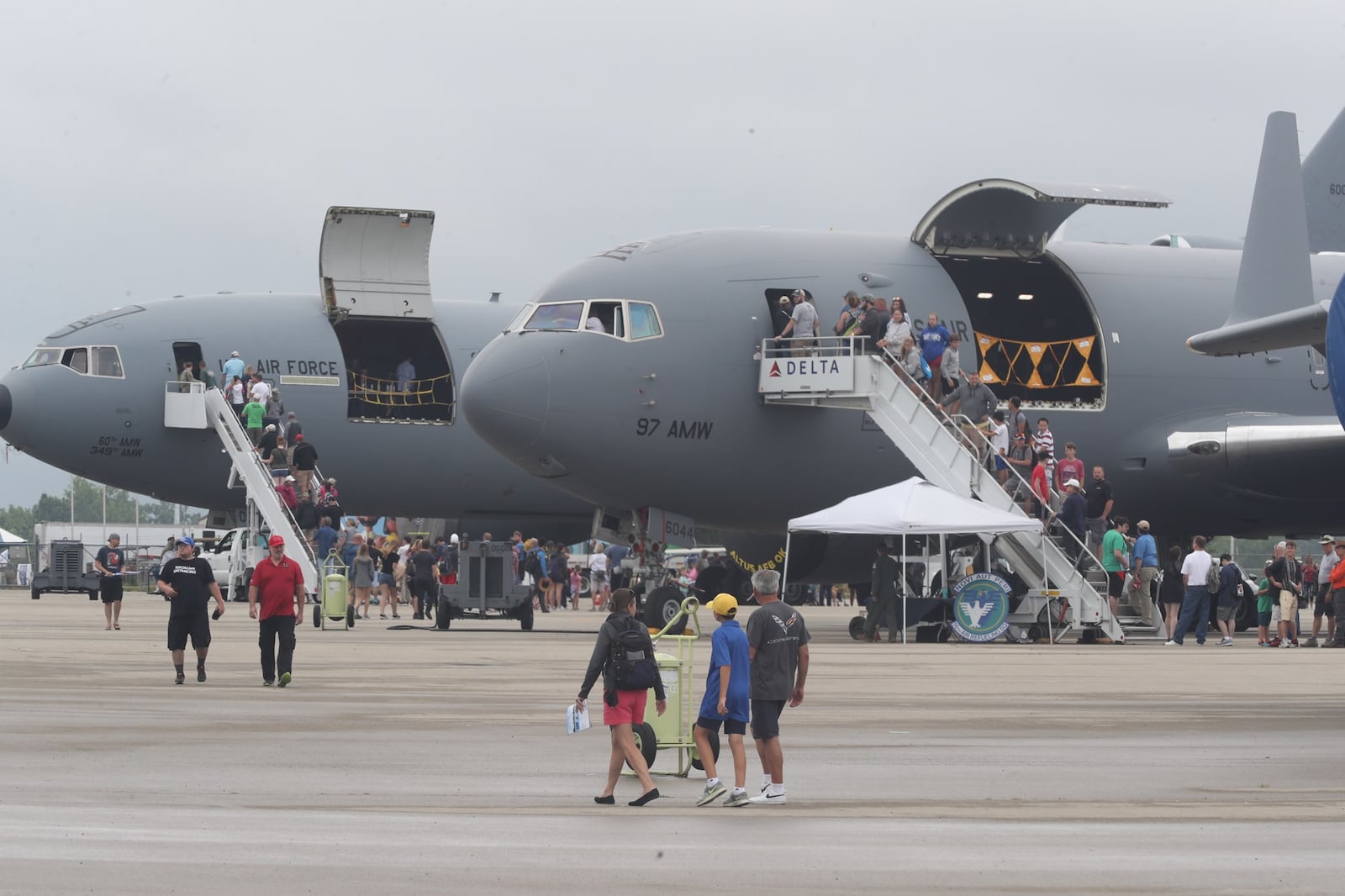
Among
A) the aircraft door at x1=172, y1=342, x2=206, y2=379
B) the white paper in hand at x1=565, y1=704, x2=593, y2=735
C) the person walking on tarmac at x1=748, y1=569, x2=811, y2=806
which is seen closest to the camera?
the person walking on tarmac at x1=748, y1=569, x2=811, y2=806

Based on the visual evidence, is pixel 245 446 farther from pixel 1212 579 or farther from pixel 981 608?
pixel 1212 579

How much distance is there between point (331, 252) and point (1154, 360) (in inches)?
628

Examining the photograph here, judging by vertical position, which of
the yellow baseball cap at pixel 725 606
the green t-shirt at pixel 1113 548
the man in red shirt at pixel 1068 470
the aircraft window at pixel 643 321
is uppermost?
the aircraft window at pixel 643 321

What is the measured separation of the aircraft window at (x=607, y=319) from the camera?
87.8 ft

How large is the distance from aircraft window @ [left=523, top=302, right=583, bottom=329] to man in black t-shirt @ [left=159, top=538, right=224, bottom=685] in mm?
9082

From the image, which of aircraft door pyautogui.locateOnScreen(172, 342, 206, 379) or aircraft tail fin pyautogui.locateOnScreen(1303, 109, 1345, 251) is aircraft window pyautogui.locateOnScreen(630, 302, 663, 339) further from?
aircraft tail fin pyautogui.locateOnScreen(1303, 109, 1345, 251)

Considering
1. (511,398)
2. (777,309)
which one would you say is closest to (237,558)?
(511,398)

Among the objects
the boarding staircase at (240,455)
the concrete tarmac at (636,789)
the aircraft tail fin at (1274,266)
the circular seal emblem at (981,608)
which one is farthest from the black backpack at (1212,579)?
the boarding staircase at (240,455)

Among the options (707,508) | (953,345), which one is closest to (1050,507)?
(953,345)

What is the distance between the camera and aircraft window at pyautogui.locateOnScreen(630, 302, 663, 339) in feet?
87.7

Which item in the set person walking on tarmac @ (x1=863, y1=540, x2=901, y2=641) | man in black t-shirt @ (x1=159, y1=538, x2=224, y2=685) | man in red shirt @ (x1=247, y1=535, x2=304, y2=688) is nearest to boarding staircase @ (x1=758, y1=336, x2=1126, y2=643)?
person walking on tarmac @ (x1=863, y1=540, x2=901, y2=641)

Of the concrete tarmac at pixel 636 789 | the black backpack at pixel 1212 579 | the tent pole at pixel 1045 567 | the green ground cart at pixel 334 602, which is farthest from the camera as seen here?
the green ground cart at pixel 334 602

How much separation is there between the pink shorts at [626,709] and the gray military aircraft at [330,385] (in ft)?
84.4

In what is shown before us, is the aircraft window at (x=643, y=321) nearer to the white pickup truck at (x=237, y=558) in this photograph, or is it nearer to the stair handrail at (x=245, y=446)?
the white pickup truck at (x=237, y=558)
